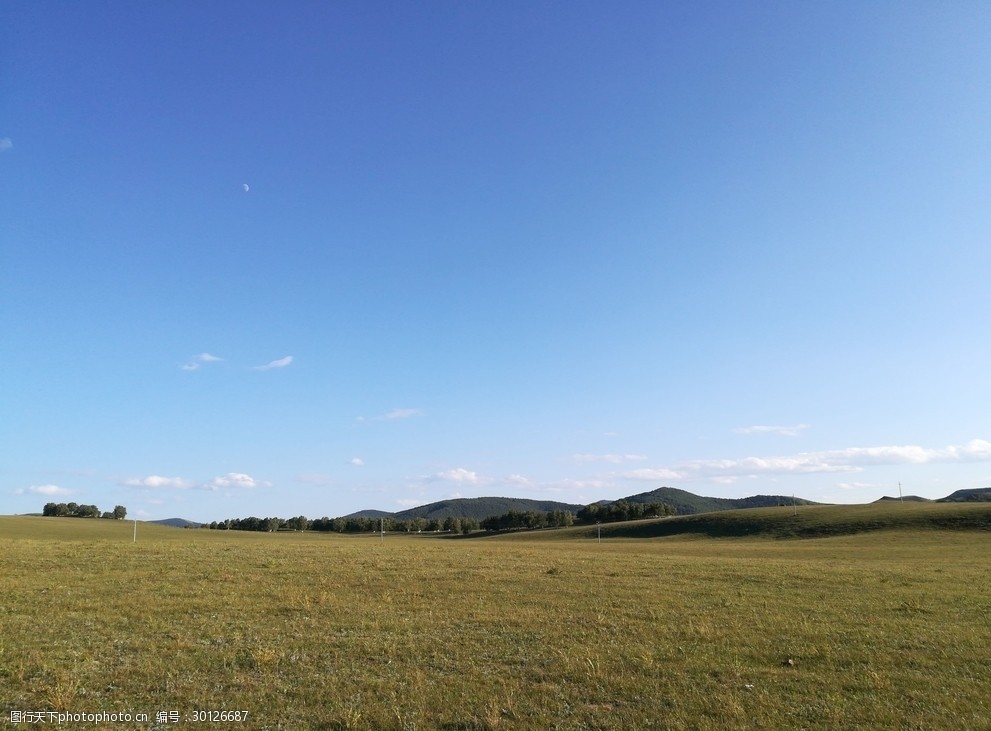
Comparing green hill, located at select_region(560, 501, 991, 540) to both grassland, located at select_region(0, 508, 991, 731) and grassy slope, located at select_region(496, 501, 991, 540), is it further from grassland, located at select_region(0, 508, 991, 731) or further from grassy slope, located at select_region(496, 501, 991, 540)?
grassland, located at select_region(0, 508, 991, 731)

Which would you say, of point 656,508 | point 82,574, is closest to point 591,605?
point 82,574

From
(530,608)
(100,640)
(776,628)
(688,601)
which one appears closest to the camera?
(100,640)

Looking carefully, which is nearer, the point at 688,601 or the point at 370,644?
the point at 370,644

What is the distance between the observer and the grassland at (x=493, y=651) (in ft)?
33.7

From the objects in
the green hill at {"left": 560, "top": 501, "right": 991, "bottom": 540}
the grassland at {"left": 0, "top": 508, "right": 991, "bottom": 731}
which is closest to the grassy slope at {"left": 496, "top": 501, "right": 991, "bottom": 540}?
the green hill at {"left": 560, "top": 501, "right": 991, "bottom": 540}

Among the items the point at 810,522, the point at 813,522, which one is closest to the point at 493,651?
the point at 813,522

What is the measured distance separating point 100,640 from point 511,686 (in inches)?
409

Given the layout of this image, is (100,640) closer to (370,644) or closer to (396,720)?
(370,644)

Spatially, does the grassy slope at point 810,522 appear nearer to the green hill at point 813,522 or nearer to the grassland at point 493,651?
the green hill at point 813,522

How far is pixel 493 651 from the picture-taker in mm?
14219

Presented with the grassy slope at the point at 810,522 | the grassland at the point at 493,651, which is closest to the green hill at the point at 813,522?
the grassy slope at the point at 810,522

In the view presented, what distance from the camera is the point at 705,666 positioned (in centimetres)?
1291

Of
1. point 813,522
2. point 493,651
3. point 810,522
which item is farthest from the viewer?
point 810,522

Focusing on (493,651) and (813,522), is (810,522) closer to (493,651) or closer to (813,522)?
(813,522)
